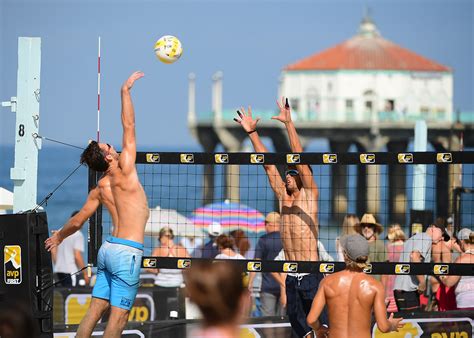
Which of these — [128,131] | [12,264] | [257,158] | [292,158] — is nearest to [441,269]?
[292,158]

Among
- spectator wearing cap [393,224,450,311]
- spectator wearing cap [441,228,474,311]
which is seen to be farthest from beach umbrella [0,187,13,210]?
spectator wearing cap [441,228,474,311]

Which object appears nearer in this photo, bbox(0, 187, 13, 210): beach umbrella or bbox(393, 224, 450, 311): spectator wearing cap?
bbox(393, 224, 450, 311): spectator wearing cap

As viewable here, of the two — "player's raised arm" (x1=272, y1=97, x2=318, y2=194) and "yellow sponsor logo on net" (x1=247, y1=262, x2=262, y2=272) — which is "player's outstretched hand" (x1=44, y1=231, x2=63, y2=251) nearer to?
"yellow sponsor logo on net" (x1=247, y1=262, x2=262, y2=272)

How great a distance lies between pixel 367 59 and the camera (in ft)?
308

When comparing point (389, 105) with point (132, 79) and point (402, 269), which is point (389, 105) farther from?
point (132, 79)

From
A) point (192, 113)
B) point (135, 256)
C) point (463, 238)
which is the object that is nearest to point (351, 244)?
point (135, 256)

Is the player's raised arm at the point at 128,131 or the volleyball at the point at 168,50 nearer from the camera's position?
the player's raised arm at the point at 128,131

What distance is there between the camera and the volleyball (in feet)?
32.2

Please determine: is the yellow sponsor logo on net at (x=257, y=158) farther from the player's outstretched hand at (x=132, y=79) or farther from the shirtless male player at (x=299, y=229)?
the player's outstretched hand at (x=132, y=79)

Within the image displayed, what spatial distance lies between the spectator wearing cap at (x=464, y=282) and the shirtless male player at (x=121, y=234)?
373 centimetres

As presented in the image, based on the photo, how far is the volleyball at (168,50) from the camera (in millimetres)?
9812

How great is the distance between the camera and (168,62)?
388 inches

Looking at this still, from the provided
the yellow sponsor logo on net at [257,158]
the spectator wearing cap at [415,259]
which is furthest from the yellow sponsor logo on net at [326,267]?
the spectator wearing cap at [415,259]

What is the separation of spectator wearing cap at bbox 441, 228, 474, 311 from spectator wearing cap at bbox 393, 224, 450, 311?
11.8 inches
